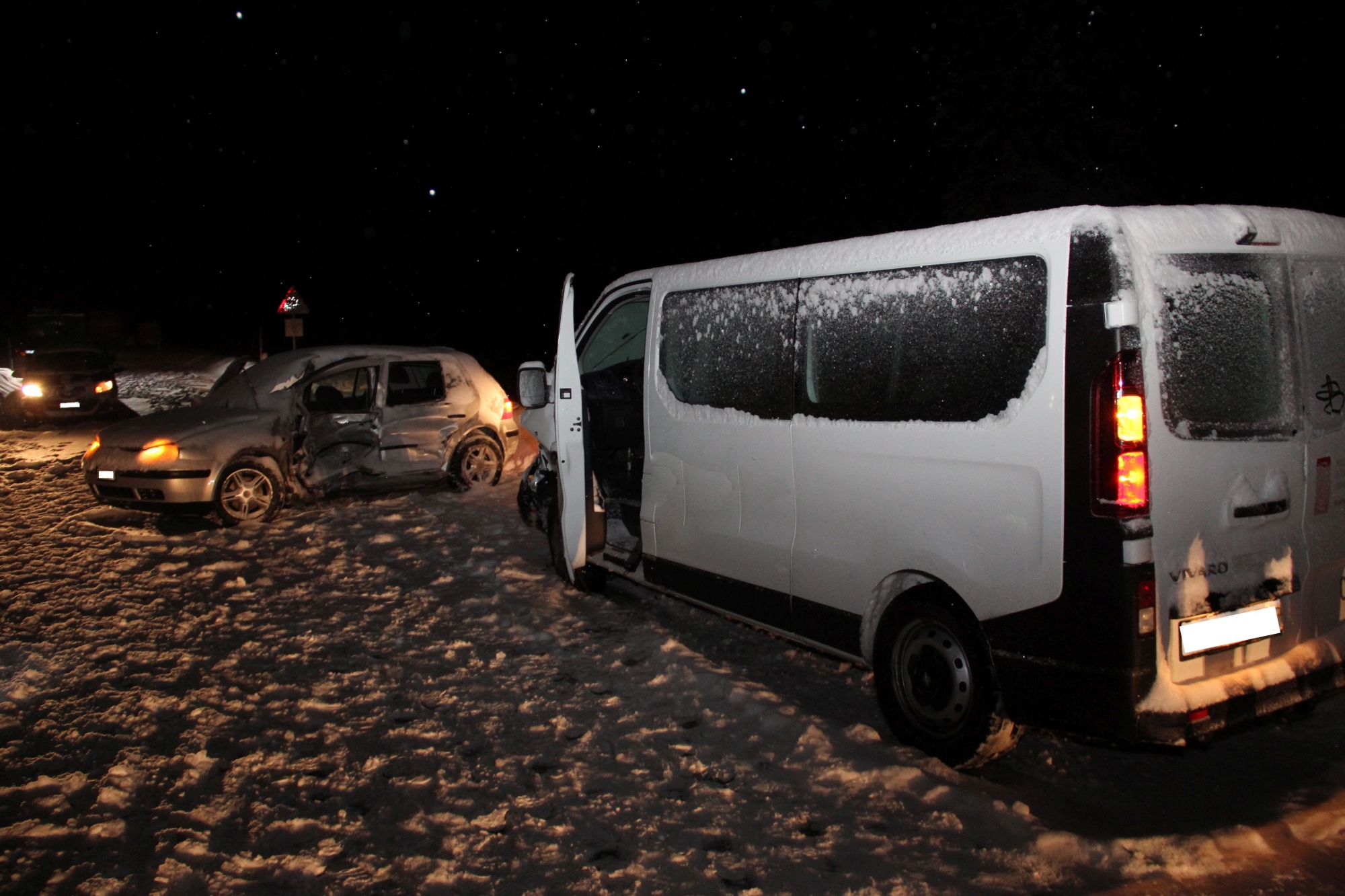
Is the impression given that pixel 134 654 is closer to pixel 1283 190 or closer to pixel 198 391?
pixel 198 391

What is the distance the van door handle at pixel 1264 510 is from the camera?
3396 millimetres

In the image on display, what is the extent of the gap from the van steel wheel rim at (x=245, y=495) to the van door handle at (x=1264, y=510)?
794cm

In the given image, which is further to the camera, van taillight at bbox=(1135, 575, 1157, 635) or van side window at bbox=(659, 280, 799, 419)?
van side window at bbox=(659, 280, 799, 419)

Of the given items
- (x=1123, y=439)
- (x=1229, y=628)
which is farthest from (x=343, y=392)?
(x=1229, y=628)

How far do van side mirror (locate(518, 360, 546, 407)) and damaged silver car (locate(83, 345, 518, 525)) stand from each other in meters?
3.40

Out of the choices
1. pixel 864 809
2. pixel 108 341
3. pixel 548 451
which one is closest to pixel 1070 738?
pixel 864 809

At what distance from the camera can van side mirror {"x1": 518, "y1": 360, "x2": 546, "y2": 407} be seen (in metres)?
6.39

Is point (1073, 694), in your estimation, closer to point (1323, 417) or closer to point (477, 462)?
point (1323, 417)

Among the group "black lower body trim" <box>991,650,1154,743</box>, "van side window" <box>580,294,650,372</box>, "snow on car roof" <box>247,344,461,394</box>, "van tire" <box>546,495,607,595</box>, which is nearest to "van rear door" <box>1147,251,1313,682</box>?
"black lower body trim" <box>991,650,1154,743</box>

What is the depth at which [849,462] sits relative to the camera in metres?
4.20

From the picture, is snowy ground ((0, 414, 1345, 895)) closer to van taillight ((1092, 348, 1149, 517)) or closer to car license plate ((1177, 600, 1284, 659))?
car license plate ((1177, 600, 1284, 659))

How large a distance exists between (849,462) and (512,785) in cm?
201

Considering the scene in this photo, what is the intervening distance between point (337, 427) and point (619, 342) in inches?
142

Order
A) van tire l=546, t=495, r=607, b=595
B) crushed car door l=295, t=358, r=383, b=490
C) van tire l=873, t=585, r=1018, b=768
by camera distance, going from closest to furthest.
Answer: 1. van tire l=873, t=585, r=1018, b=768
2. van tire l=546, t=495, r=607, b=595
3. crushed car door l=295, t=358, r=383, b=490
